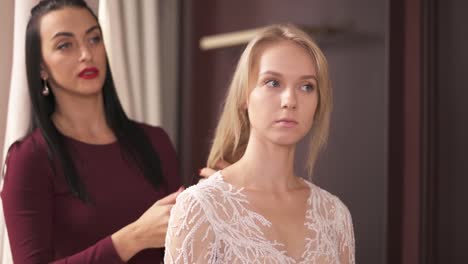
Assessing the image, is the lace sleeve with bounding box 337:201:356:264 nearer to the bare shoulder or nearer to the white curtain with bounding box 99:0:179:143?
the bare shoulder

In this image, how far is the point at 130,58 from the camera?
2191 millimetres

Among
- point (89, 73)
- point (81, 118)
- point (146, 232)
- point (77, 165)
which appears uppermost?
point (89, 73)

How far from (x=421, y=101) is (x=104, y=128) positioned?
80 centimetres

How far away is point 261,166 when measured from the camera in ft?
3.82

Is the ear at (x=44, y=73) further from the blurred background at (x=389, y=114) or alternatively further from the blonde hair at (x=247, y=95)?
the blonde hair at (x=247, y=95)

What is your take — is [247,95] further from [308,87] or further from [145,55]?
[145,55]

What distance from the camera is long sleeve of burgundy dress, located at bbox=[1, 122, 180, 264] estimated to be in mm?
1457

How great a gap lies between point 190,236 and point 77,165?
0.60m

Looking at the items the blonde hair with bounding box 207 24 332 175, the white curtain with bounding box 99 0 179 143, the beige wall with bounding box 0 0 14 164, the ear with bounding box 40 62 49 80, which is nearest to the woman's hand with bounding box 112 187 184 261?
the blonde hair with bounding box 207 24 332 175

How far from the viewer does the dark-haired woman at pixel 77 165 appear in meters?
1.46

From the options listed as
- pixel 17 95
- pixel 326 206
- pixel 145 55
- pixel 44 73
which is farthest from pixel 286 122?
pixel 145 55

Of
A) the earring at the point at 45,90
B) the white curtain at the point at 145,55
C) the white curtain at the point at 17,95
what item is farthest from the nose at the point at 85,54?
the white curtain at the point at 145,55

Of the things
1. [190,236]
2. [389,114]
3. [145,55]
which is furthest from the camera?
[145,55]

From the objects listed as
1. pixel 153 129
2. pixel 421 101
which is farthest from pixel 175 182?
pixel 421 101
